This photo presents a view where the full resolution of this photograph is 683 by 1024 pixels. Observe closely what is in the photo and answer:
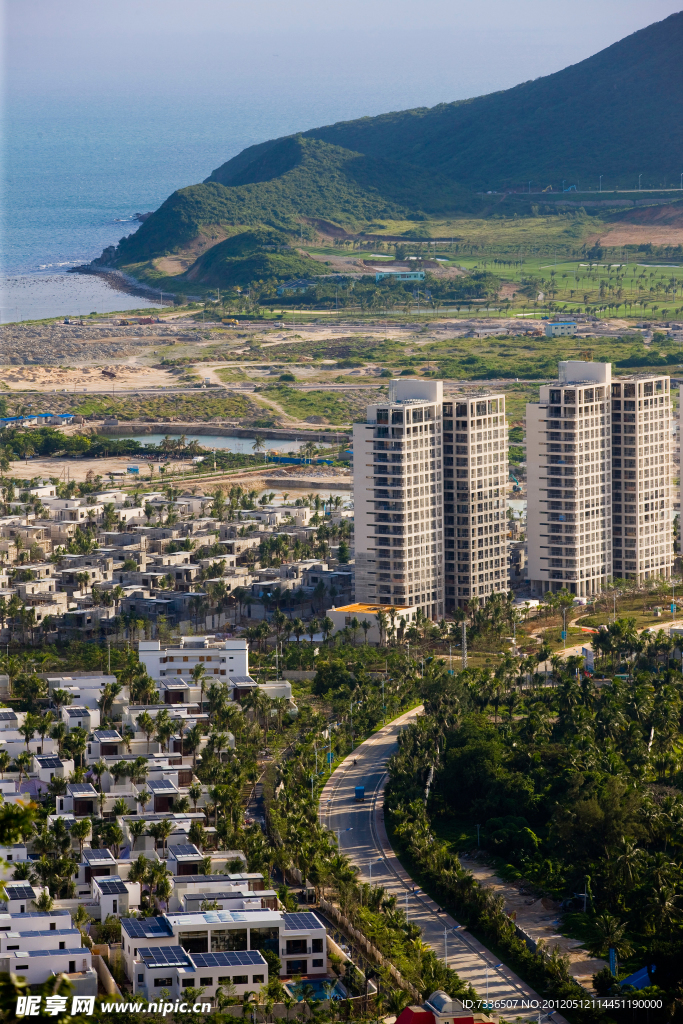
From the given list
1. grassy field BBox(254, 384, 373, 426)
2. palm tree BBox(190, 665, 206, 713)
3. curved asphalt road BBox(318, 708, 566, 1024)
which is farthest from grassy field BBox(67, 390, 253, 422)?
curved asphalt road BBox(318, 708, 566, 1024)

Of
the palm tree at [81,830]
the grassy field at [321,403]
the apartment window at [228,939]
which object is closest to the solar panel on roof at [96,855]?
the palm tree at [81,830]

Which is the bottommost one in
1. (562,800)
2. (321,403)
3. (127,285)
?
(562,800)

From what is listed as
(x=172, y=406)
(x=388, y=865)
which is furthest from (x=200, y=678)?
(x=172, y=406)

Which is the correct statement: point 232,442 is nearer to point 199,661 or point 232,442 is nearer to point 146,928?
point 199,661

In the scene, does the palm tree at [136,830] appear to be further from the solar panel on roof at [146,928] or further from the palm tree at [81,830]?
the solar panel on roof at [146,928]

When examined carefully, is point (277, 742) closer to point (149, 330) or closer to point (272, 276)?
point (149, 330)

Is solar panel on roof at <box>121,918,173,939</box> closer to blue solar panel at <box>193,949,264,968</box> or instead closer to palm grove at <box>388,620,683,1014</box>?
blue solar panel at <box>193,949,264,968</box>
